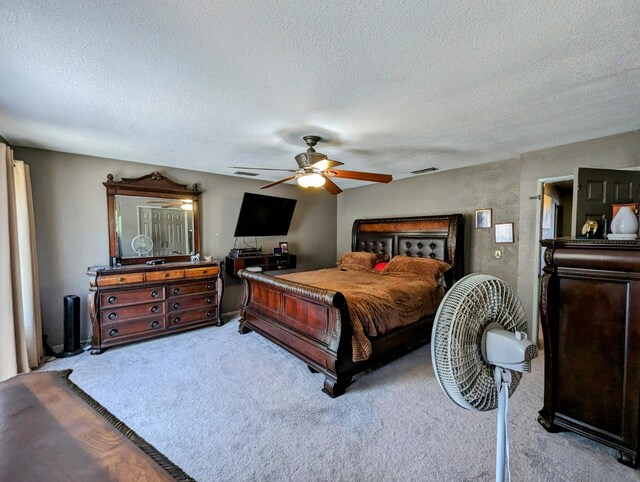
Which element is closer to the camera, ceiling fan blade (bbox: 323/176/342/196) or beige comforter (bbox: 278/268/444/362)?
beige comforter (bbox: 278/268/444/362)

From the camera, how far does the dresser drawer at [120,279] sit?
325cm

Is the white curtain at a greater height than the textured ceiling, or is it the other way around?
the textured ceiling

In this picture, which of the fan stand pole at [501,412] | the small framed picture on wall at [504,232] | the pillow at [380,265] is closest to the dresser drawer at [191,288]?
the pillow at [380,265]

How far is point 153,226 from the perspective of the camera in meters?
4.04

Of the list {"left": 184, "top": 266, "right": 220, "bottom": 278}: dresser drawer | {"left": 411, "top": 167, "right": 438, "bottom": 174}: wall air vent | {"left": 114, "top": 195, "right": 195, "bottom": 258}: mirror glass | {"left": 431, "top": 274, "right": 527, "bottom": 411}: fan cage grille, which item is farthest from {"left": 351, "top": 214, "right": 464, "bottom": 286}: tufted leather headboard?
{"left": 431, "top": 274, "right": 527, "bottom": 411}: fan cage grille

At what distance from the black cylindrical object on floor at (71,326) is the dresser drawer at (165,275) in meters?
0.77

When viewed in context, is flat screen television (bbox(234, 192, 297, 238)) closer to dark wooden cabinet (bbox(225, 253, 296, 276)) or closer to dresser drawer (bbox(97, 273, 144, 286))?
dark wooden cabinet (bbox(225, 253, 296, 276))

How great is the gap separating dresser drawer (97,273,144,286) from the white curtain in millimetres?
587

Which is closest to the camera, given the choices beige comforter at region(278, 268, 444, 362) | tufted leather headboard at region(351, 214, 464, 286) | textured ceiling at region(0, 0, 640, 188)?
textured ceiling at region(0, 0, 640, 188)

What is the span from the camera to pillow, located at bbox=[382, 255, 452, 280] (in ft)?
12.5

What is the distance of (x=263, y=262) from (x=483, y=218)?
3.45 meters

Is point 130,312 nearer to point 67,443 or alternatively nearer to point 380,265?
point 67,443

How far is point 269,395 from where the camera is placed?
7.93 feet

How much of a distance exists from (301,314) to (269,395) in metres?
0.82
